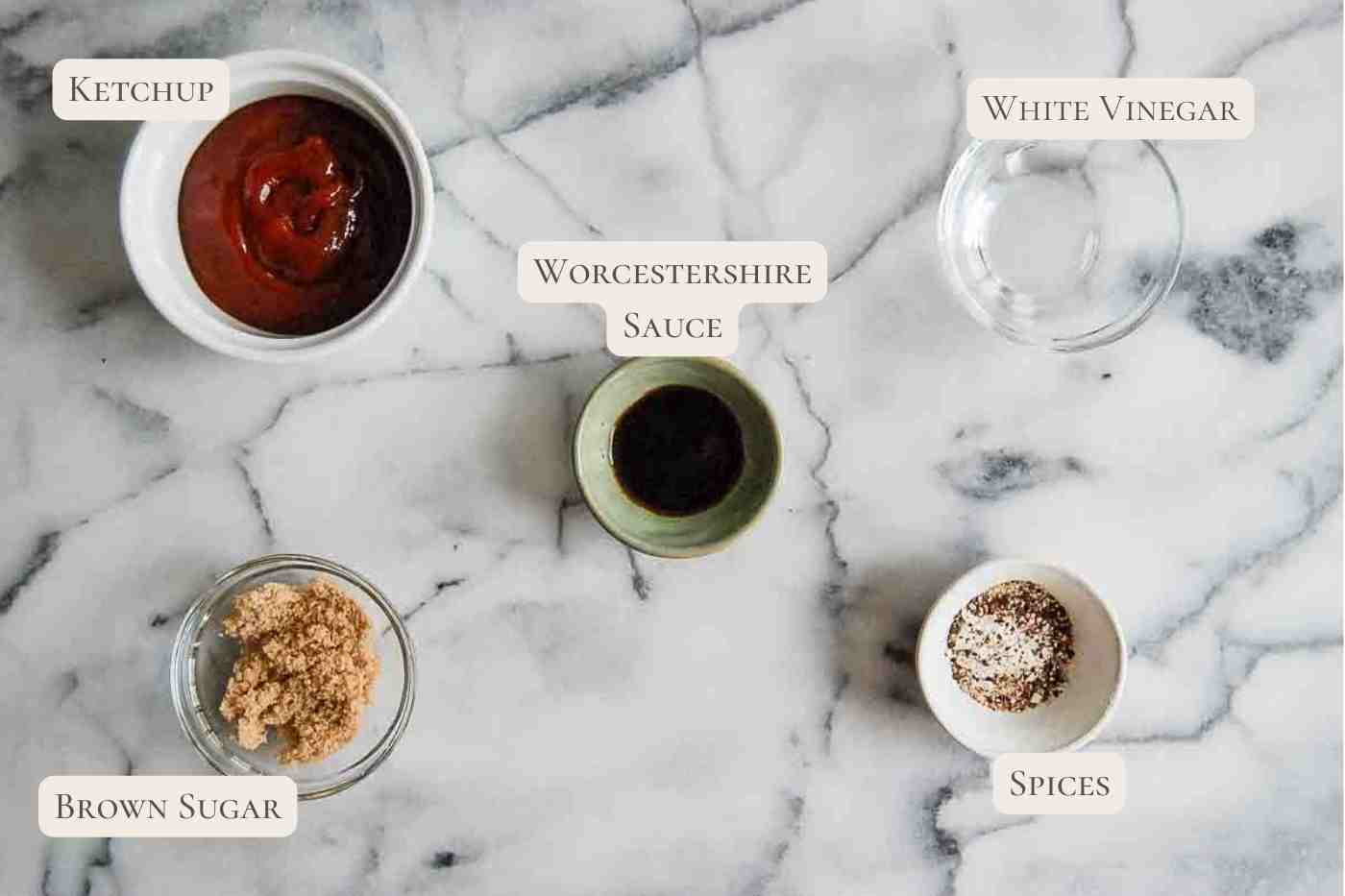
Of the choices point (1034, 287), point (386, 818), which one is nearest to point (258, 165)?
point (386, 818)

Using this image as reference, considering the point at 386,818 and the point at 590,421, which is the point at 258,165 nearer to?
the point at 590,421

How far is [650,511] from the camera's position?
123 centimetres

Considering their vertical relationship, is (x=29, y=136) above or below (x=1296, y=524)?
above

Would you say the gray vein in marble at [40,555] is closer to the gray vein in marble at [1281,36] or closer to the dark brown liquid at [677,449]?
the dark brown liquid at [677,449]

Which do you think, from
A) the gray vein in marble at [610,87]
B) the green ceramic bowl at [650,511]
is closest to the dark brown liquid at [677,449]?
the green ceramic bowl at [650,511]

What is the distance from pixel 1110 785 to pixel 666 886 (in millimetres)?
432

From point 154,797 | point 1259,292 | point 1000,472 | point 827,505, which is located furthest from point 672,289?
point 154,797

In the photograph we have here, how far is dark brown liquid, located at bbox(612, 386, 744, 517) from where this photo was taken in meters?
1.23

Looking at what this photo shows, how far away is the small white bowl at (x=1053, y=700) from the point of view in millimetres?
1211

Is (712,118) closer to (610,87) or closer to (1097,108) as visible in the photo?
(610,87)

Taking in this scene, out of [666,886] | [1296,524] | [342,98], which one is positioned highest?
[342,98]

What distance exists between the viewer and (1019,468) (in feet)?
4.17

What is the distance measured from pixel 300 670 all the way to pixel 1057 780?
0.70m

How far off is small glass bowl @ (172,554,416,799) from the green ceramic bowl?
8.8 inches
